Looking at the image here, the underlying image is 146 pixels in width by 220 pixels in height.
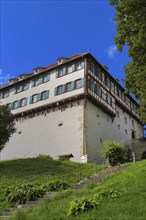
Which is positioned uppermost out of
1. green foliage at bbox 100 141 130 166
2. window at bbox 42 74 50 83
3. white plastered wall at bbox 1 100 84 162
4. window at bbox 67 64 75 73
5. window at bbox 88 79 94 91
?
window at bbox 67 64 75 73

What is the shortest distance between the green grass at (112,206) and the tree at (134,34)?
5.57 meters

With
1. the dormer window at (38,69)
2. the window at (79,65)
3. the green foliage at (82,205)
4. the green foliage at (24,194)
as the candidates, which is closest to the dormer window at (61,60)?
the window at (79,65)

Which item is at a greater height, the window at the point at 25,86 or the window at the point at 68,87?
the window at the point at 25,86

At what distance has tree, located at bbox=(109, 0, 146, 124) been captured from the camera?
13820 millimetres

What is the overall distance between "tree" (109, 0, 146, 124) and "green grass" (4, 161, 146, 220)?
557cm

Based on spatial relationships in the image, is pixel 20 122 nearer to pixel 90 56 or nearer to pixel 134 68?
pixel 90 56

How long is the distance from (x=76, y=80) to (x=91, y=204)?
25.4 metres

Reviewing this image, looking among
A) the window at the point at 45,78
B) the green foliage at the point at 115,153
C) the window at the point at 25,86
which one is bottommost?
the green foliage at the point at 115,153

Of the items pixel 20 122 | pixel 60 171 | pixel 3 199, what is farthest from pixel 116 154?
pixel 20 122

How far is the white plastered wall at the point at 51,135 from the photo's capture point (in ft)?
103

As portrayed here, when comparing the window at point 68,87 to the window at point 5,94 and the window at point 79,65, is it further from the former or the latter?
the window at point 5,94

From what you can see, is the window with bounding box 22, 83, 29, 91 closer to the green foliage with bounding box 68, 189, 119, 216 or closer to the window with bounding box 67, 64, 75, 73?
the window with bounding box 67, 64, 75, 73

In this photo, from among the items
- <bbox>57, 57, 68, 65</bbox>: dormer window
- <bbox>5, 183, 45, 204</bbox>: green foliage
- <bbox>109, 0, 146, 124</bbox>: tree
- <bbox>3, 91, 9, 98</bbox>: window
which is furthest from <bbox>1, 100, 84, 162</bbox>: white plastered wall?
<bbox>5, 183, 45, 204</bbox>: green foliage

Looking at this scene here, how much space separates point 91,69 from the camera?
35031 mm
